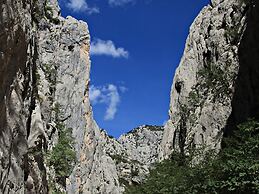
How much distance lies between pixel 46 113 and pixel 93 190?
33249 mm

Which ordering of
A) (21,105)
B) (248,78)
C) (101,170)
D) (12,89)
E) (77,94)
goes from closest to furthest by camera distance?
1. (12,89)
2. (21,105)
3. (248,78)
4. (77,94)
5. (101,170)

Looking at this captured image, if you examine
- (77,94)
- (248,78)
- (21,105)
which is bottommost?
(21,105)

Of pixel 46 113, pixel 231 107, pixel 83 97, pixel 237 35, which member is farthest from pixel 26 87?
pixel 83 97

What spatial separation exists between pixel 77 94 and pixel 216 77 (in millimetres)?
26057

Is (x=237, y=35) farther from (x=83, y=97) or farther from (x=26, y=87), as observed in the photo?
(x=83, y=97)

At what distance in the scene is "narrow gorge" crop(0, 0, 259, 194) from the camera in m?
12.3

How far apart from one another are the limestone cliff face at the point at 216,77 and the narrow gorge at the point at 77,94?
3.2 inches

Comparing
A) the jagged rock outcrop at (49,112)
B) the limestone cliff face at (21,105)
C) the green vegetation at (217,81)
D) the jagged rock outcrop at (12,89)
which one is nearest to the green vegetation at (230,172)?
the green vegetation at (217,81)

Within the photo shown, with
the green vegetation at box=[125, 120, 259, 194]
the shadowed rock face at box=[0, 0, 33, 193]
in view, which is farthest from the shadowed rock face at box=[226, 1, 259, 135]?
the shadowed rock face at box=[0, 0, 33, 193]

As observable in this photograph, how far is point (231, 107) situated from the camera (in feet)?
106

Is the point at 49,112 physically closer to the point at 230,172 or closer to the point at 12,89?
the point at 230,172

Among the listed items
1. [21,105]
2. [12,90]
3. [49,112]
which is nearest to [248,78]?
[49,112]

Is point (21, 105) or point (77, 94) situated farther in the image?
point (77, 94)

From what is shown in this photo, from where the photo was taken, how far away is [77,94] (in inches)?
2254
